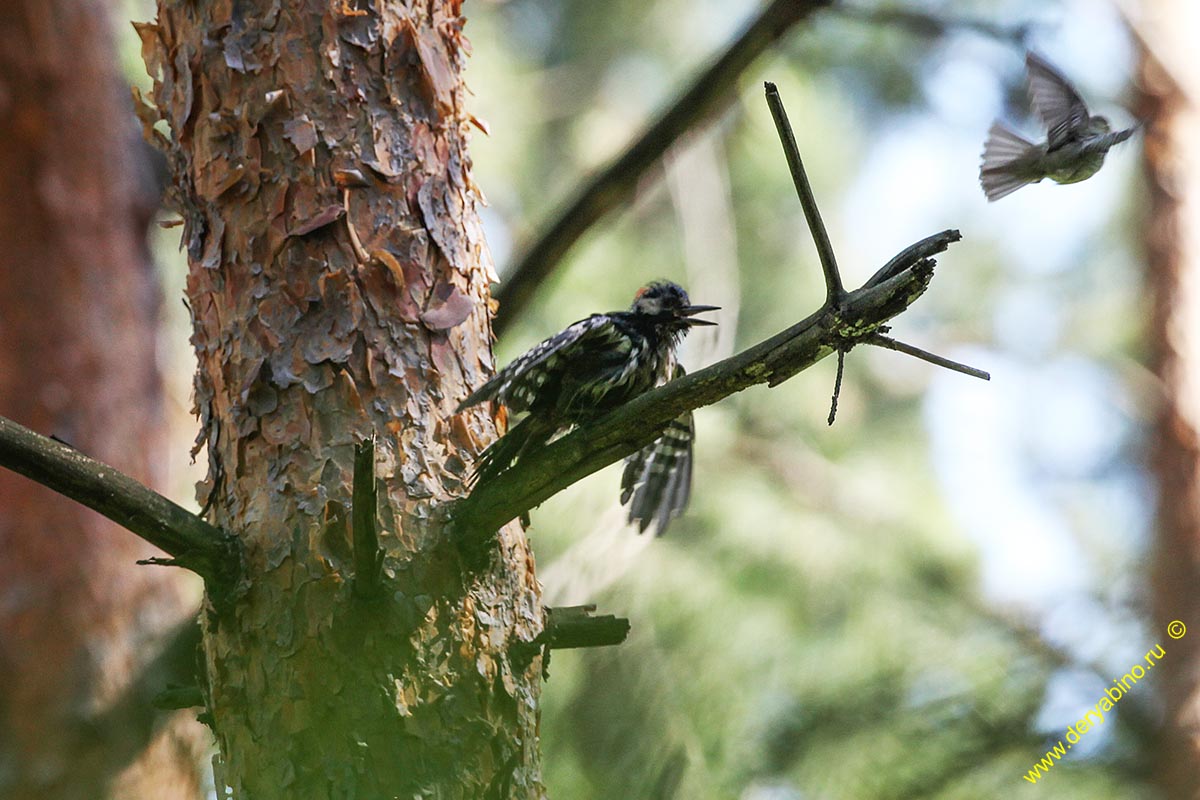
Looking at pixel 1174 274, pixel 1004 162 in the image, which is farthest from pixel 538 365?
pixel 1174 274

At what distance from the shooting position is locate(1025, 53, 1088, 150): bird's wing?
2.43 metres

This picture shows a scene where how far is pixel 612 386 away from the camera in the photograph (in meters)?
2.59

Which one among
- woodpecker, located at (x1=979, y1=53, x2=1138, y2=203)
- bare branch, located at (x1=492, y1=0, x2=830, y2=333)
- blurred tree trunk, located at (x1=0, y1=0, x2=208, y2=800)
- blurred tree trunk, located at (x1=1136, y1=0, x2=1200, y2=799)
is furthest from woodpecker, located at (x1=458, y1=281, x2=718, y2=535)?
blurred tree trunk, located at (x1=1136, y1=0, x2=1200, y2=799)

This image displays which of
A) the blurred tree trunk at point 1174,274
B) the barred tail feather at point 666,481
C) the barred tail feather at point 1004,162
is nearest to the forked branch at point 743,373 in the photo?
the barred tail feather at point 1004,162

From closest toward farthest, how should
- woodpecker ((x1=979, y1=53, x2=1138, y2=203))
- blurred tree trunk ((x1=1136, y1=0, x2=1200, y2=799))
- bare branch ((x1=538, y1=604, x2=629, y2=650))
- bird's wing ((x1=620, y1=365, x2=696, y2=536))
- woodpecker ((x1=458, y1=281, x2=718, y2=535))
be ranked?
bare branch ((x1=538, y1=604, x2=629, y2=650)), woodpecker ((x1=458, y1=281, x2=718, y2=535)), woodpecker ((x1=979, y1=53, x2=1138, y2=203)), bird's wing ((x1=620, y1=365, x2=696, y2=536)), blurred tree trunk ((x1=1136, y1=0, x2=1200, y2=799))

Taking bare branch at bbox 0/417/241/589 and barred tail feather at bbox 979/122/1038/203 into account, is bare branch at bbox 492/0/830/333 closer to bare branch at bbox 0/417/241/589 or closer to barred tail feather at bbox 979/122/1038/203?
barred tail feather at bbox 979/122/1038/203

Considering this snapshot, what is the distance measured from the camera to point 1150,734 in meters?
4.24

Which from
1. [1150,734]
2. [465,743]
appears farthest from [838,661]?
[465,743]

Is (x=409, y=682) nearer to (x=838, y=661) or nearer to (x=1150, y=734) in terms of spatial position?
(x=838, y=661)

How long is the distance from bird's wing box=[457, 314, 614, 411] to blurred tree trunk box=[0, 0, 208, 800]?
2066mm

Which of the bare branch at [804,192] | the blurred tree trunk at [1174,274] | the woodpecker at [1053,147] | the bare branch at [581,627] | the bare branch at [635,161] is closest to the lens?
the bare branch at [804,192]

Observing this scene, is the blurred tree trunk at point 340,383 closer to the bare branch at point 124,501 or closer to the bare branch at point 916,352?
the bare branch at point 124,501

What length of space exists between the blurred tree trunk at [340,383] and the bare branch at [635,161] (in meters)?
0.51

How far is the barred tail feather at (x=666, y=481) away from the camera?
2.93m
